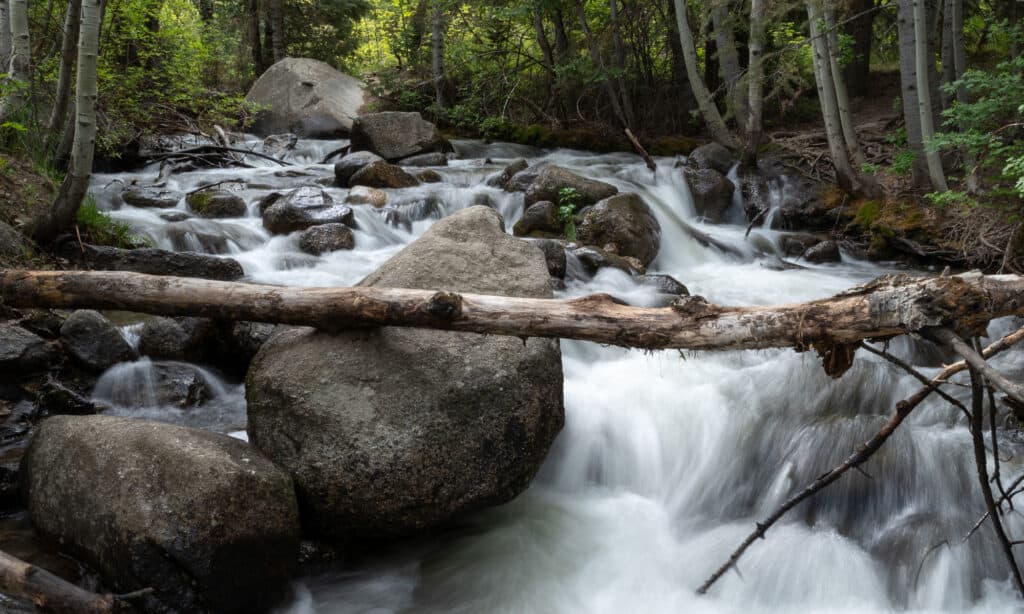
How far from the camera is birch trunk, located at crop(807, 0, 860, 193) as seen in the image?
10076 mm

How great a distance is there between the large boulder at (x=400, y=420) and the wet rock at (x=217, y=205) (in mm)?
6185

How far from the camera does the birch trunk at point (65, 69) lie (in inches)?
298

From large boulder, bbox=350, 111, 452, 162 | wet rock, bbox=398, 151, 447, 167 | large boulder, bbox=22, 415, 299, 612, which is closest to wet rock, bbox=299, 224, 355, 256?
wet rock, bbox=398, 151, 447, 167

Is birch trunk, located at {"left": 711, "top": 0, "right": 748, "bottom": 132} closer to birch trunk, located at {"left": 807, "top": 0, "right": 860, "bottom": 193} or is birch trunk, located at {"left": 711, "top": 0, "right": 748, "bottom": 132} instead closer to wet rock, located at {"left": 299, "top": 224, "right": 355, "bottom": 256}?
birch trunk, located at {"left": 807, "top": 0, "right": 860, "bottom": 193}

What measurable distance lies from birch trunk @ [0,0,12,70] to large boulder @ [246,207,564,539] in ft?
22.6

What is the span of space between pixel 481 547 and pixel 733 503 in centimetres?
174

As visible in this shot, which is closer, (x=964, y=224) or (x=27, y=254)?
(x=27, y=254)

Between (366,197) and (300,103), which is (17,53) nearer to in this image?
(366,197)

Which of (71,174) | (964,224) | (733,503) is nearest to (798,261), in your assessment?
(964,224)

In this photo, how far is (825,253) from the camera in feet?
33.8

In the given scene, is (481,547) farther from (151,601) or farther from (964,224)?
(964,224)

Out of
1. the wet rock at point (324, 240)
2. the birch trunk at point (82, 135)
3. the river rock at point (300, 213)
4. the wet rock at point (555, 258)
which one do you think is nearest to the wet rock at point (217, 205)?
the river rock at point (300, 213)

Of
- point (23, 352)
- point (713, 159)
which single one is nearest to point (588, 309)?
point (23, 352)

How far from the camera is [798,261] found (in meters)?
10.5
